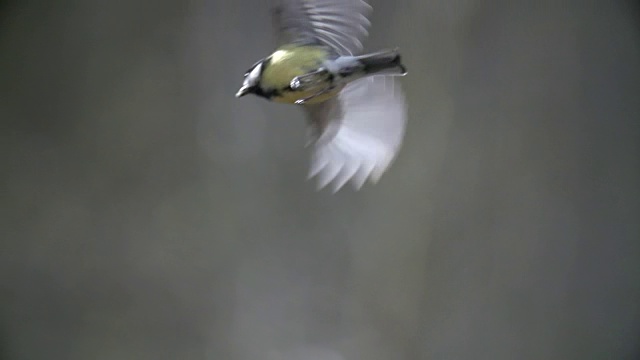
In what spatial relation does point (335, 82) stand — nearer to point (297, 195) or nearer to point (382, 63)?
point (382, 63)

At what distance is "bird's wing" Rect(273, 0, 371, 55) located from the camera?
22.9 inches

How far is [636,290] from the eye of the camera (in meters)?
1.35

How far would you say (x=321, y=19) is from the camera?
582 millimetres

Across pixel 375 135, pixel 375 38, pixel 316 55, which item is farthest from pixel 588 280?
pixel 316 55

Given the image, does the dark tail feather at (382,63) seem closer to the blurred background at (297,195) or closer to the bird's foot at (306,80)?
the bird's foot at (306,80)

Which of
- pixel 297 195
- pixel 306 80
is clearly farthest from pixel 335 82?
pixel 297 195

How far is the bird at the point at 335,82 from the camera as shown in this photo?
524 millimetres

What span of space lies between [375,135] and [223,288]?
2.57 ft

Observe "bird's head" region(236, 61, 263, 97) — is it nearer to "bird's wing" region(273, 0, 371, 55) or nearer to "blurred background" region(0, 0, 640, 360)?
"bird's wing" region(273, 0, 371, 55)

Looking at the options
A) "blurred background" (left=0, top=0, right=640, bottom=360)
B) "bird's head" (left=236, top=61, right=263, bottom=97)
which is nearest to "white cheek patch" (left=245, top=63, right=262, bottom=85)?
"bird's head" (left=236, top=61, right=263, bottom=97)

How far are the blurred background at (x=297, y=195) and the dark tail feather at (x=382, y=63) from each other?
0.76m

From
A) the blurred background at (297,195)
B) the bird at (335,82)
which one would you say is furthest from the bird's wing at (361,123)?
the blurred background at (297,195)

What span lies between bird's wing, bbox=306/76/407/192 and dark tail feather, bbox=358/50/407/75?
51mm

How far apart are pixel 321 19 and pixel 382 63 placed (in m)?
0.09
